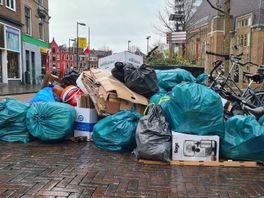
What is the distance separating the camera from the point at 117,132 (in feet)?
13.0

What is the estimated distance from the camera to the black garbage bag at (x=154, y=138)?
347 centimetres

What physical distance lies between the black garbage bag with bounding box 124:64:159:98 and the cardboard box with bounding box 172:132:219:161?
4.14ft

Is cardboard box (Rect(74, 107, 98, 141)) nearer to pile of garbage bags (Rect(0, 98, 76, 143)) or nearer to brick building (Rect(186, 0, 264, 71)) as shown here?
pile of garbage bags (Rect(0, 98, 76, 143))

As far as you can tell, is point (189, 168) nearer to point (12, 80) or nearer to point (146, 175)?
point (146, 175)

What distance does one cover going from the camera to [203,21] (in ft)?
197

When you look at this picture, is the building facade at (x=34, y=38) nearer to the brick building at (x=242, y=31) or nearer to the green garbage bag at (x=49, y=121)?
the green garbage bag at (x=49, y=121)

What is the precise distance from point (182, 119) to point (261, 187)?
3.90 ft

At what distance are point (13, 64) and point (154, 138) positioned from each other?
62.3ft

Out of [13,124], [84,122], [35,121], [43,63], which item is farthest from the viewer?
[43,63]

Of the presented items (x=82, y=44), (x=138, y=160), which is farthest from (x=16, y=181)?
(x=82, y=44)

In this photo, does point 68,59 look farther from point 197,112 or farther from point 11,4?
point 197,112

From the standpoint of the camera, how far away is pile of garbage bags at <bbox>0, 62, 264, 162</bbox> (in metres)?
3.55

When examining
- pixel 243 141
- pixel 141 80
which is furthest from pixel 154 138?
pixel 141 80

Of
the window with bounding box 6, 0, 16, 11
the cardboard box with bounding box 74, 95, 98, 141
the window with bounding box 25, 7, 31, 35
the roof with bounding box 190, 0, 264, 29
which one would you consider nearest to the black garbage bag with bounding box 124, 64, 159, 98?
the cardboard box with bounding box 74, 95, 98, 141
